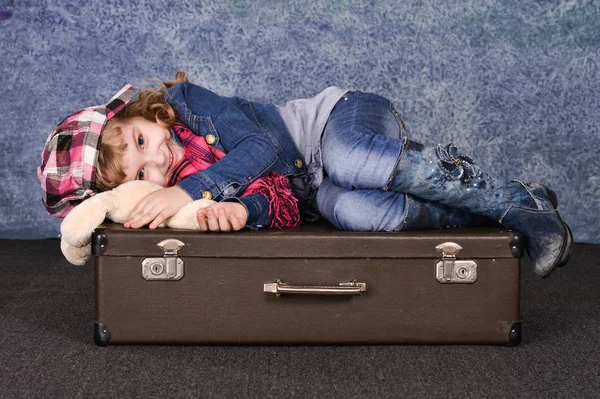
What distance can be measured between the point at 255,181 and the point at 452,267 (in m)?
0.54

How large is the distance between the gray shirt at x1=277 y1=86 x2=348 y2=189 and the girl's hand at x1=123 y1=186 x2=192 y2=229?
0.48 meters

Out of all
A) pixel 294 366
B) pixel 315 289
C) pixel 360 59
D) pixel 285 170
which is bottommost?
pixel 294 366

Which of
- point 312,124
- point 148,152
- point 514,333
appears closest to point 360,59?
point 312,124

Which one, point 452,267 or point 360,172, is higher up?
point 360,172

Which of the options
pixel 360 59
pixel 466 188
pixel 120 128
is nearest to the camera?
pixel 466 188

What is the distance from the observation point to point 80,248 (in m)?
1.56

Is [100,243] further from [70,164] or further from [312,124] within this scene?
[312,124]

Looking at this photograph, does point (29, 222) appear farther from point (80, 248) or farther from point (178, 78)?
point (80, 248)

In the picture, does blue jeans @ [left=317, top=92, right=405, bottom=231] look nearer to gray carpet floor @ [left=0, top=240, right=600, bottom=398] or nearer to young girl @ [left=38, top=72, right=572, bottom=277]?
young girl @ [left=38, top=72, right=572, bottom=277]

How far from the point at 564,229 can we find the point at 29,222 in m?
2.03

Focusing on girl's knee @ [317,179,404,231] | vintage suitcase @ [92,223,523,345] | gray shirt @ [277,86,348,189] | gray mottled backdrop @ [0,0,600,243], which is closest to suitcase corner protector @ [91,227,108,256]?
vintage suitcase @ [92,223,523,345]

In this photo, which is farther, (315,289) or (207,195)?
(207,195)

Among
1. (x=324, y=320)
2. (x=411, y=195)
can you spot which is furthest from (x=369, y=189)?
(x=324, y=320)

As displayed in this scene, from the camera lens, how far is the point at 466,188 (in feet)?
5.11
